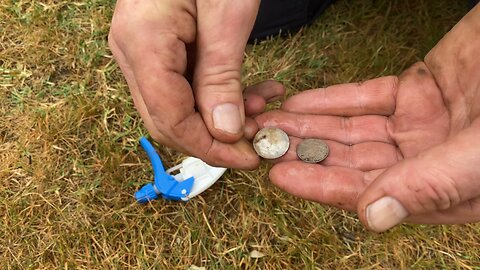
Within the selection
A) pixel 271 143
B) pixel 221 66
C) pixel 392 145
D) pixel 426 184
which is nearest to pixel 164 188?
pixel 271 143

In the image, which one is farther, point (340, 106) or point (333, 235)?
point (333, 235)

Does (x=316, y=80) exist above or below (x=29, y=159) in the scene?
above

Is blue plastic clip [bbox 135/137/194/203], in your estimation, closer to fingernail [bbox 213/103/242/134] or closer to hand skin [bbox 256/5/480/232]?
hand skin [bbox 256/5/480/232]

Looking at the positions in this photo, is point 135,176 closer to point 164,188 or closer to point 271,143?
point 164,188

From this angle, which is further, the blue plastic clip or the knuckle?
the blue plastic clip

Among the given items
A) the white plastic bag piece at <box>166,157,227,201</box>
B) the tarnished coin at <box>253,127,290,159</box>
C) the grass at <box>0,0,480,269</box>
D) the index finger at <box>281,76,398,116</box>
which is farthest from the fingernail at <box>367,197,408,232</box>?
the white plastic bag piece at <box>166,157,227,201</box>

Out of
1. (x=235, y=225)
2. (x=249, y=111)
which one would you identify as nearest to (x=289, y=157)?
(x=249, y=111)

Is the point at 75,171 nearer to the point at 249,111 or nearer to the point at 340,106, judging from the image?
the point at 249,111
